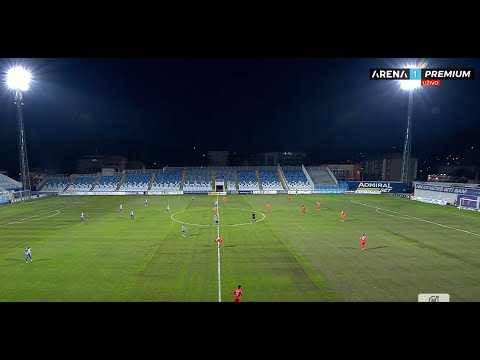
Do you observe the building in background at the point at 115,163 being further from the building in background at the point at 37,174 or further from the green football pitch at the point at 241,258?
the green football pitch at the point at 241,258

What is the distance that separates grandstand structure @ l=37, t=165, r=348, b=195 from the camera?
219 feet

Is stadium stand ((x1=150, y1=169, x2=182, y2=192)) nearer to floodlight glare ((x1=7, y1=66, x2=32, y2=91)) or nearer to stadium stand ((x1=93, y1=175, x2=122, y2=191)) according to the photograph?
stadium stand ((x1=93, y1=175, x2=122, y2=191))

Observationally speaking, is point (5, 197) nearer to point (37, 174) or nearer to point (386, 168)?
point (37, 174)

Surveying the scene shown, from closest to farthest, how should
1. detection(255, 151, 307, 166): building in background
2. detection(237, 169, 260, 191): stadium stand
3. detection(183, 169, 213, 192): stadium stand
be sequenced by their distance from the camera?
detection(183, 169, 213, 192): stadium stand < detection(237, 169, 260, 191): stadium stand < detection(255, 151, 307, 166): building in background

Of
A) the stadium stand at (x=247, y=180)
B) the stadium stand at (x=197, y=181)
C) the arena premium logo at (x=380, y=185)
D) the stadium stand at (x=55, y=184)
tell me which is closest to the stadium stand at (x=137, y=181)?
the stadium stand at (x=197, y=181)

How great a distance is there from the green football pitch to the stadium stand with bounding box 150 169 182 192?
31.1m

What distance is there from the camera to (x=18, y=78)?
48.2 meters

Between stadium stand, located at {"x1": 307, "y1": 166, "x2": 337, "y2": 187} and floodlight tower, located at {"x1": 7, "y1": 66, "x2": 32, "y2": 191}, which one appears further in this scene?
stadium stand, located at {"x1": 307, "y1": 166, "x2": 337, "y2": 187}

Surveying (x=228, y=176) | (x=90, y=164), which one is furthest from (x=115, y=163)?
(x=228, y=176)

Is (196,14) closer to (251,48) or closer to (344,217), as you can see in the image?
(251,48)

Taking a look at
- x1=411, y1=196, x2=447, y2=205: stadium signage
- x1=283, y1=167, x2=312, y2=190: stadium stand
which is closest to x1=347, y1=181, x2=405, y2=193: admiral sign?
x1=411, y1=196, x2=447, y2=205: stadium signage
